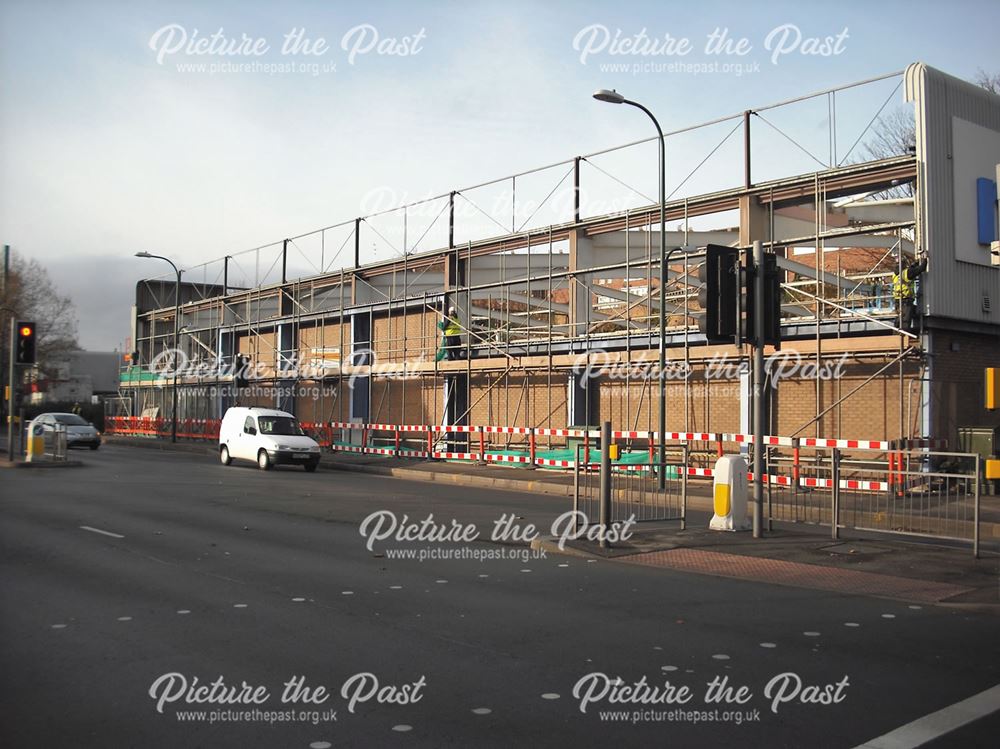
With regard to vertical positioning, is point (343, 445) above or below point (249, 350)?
below

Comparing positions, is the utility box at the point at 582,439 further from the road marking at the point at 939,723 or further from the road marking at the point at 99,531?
the road marking at the point at 939,723

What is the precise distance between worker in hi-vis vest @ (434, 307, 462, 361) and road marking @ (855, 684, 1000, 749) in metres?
25.0

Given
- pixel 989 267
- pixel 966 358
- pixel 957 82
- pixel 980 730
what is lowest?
pixel 980 730

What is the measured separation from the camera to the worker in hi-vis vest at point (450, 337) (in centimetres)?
3048

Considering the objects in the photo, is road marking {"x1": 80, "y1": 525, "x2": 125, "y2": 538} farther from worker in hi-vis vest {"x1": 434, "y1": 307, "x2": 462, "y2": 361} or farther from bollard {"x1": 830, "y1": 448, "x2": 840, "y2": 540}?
worker in hi-vis vest {"x1": 434, "y1": 307, "x2": 462, "y2": 361}

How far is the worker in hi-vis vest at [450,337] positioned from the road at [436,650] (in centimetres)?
1892

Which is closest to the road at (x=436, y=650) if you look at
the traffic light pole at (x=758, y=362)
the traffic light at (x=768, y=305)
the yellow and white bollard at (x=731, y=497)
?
the traffic light pole at (x=758, y=362)

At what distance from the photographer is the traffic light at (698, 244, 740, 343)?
37.3ft

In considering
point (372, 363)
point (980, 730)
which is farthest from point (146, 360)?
point (980, 730)

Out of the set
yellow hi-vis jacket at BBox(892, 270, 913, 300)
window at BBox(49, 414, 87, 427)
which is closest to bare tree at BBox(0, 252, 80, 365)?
window at BBox(49, 414, 87, 427)

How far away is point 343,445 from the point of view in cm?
3341

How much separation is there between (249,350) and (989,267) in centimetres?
3402

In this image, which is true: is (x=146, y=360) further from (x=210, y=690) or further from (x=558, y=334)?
(x=210, y=690)

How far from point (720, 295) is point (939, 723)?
6886 mm
